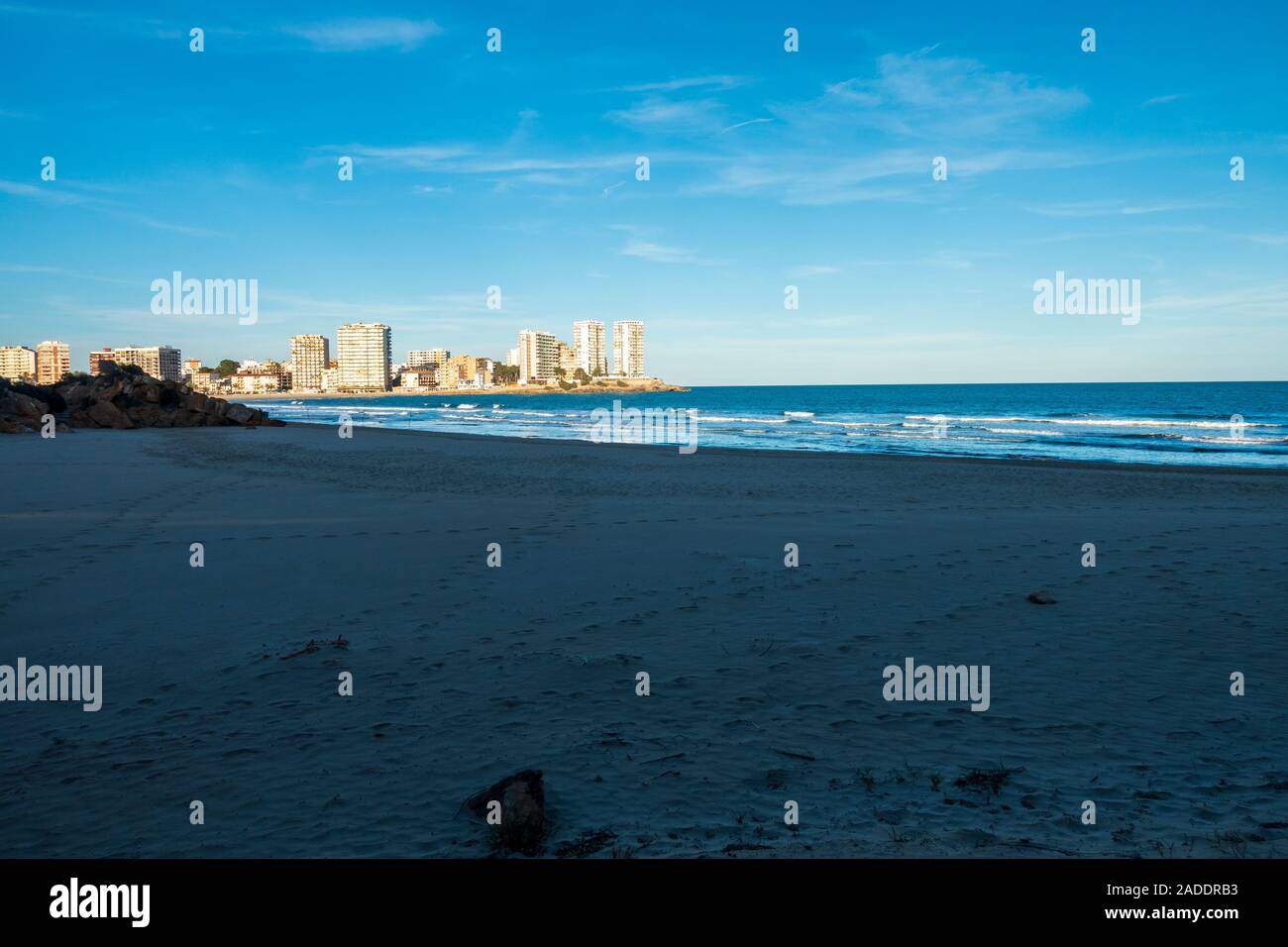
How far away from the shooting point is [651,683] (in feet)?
20.8

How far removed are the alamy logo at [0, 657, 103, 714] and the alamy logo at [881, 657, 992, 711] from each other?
572 centimetres

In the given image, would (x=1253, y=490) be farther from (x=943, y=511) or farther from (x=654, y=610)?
(x=654, y=610)

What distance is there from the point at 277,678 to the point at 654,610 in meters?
3.64

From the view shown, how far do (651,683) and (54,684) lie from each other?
4509mm

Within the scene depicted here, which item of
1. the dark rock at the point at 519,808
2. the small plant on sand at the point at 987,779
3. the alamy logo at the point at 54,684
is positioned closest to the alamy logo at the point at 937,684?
the small plant on sand at the point at 987,779

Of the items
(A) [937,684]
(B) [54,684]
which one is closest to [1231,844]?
(A) [937,684]

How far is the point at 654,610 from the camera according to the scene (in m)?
8.57
